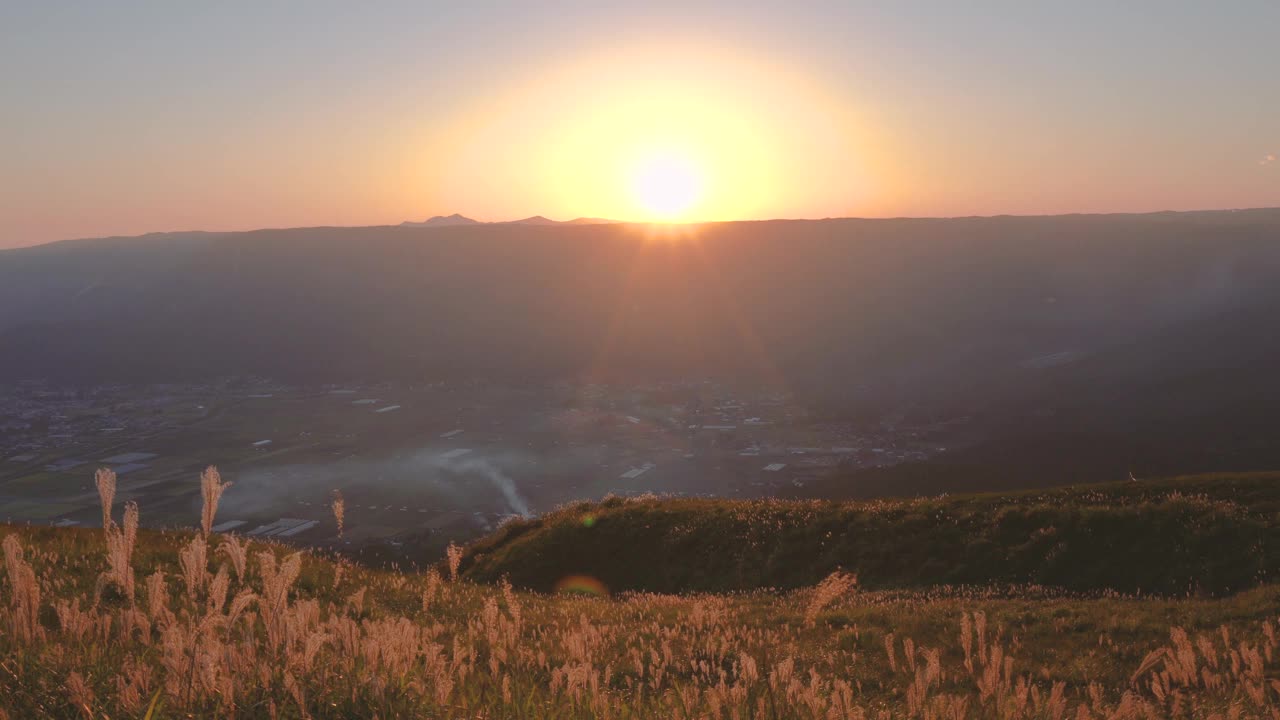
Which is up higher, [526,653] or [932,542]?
[526,653]

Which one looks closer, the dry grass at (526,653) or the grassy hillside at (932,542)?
the dry grass at (526,653)

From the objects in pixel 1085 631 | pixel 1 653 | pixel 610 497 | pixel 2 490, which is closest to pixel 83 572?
pixel 1 653

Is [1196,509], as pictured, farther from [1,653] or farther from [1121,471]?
[1121,471]

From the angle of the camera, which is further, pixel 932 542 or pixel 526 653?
pixel 932 542

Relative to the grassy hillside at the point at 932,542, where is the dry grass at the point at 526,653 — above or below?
above
